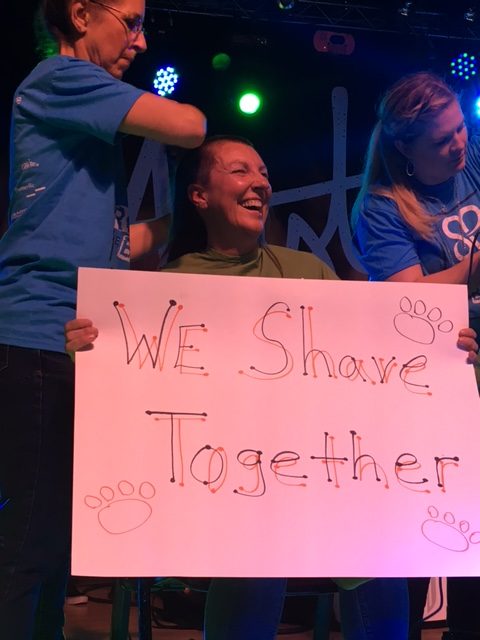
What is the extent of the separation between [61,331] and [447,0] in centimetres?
288

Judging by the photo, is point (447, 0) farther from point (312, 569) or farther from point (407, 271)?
point (312, 569)

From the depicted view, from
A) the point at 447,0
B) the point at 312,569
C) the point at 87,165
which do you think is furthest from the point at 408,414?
the point at 447,0

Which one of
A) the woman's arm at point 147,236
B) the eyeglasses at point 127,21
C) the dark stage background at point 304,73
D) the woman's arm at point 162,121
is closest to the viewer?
the woman's arm at point 162,121

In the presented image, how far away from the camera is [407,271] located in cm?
174

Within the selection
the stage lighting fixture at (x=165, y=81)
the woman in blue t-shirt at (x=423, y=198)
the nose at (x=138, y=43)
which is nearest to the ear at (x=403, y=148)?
the woman in blue t-shirt at (x=423, y=198)

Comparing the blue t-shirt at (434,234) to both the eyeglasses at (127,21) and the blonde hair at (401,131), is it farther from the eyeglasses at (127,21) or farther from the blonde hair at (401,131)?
the eyeglasses at (127,21)

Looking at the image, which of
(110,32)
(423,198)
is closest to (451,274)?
(423,198)

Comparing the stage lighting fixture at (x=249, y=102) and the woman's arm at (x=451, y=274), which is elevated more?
the stage lighting fixture at (x=249, y=102)

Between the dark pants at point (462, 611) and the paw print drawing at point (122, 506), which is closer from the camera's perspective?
the paw print drawing at point (122, 506)

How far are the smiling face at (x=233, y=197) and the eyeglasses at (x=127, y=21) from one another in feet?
1.67

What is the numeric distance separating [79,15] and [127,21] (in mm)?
81

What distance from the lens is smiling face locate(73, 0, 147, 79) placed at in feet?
4.49

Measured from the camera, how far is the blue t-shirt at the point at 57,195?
125cm

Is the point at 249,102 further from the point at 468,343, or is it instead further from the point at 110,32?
the point at 468,343
